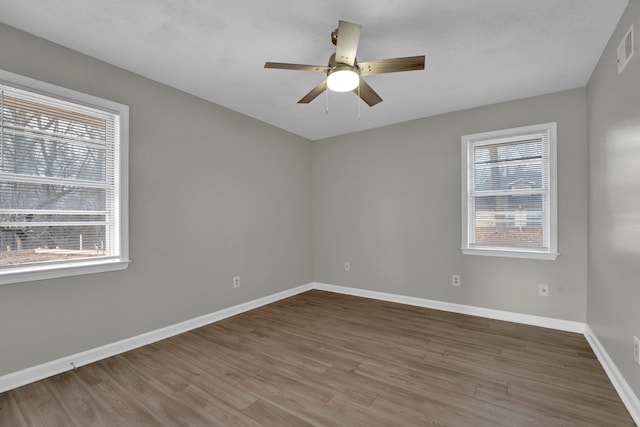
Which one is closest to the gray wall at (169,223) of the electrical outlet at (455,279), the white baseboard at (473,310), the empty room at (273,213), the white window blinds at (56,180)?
the empty room at (273,213)

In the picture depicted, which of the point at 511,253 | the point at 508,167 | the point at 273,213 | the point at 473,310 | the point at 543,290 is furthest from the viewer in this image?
the point at 273,213

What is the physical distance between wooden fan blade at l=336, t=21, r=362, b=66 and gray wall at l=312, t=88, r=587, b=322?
2.36 meters

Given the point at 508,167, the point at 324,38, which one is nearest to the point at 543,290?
the point at 508,167

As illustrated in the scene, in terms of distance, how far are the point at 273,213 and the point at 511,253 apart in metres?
3.06

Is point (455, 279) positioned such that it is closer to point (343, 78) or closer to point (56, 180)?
point (343, 78)

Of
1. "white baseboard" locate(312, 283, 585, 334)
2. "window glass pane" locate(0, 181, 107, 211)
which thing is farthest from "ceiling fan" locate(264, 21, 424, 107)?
"white baseboard" locate(312, 283, 585, 334)

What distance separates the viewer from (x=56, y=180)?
92.0 inches

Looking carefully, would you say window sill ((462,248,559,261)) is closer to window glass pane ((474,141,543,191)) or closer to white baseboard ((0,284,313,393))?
window glass pane ((474,141,543,191))

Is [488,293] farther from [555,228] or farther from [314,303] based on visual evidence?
[314,303]

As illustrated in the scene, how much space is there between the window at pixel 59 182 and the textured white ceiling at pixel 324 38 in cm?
51

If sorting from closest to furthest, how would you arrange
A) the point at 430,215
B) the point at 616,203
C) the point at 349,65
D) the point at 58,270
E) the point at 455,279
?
the point at 349,65 < the point at 616,203 < the point at 58,270 < the point at 455,279 < the point at 430,215

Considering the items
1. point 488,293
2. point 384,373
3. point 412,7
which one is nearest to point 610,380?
point 488,293

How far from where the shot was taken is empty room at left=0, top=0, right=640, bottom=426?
1.96 m

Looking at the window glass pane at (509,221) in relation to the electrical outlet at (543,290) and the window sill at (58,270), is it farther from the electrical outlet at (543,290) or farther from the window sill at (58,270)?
the window sill at (58,270)
